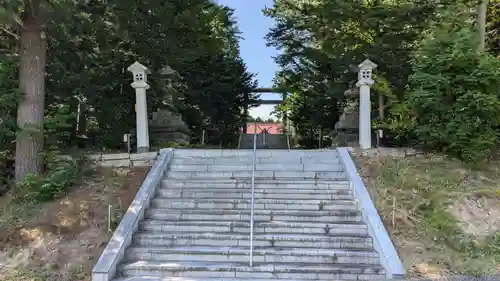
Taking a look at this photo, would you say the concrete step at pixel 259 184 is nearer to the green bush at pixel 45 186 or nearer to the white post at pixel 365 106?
the green bush at pixel 45 186

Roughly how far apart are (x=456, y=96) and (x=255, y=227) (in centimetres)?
487

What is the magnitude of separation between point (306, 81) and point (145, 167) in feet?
27.8

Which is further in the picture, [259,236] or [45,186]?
[45,186]

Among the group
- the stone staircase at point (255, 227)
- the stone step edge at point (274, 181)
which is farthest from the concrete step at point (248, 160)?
the stone step edge at point (274, 181)

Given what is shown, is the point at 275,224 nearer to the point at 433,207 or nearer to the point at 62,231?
the point at 433,207

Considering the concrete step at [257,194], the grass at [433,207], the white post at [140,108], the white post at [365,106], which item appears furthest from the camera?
the white post at [140,108]

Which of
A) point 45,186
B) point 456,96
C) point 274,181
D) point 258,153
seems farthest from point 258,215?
point 456,96

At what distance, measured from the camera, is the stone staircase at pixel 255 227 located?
5.68 metres

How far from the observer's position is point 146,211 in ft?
23.1

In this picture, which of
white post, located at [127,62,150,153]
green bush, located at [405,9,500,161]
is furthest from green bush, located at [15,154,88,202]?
green bush, located at [405,9,500,161]

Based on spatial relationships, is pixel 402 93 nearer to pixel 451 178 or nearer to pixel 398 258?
pixel 451 178

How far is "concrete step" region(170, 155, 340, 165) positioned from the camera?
8664mm

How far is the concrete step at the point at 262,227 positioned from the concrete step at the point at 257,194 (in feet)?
2.48

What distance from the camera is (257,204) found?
7.23 meters
